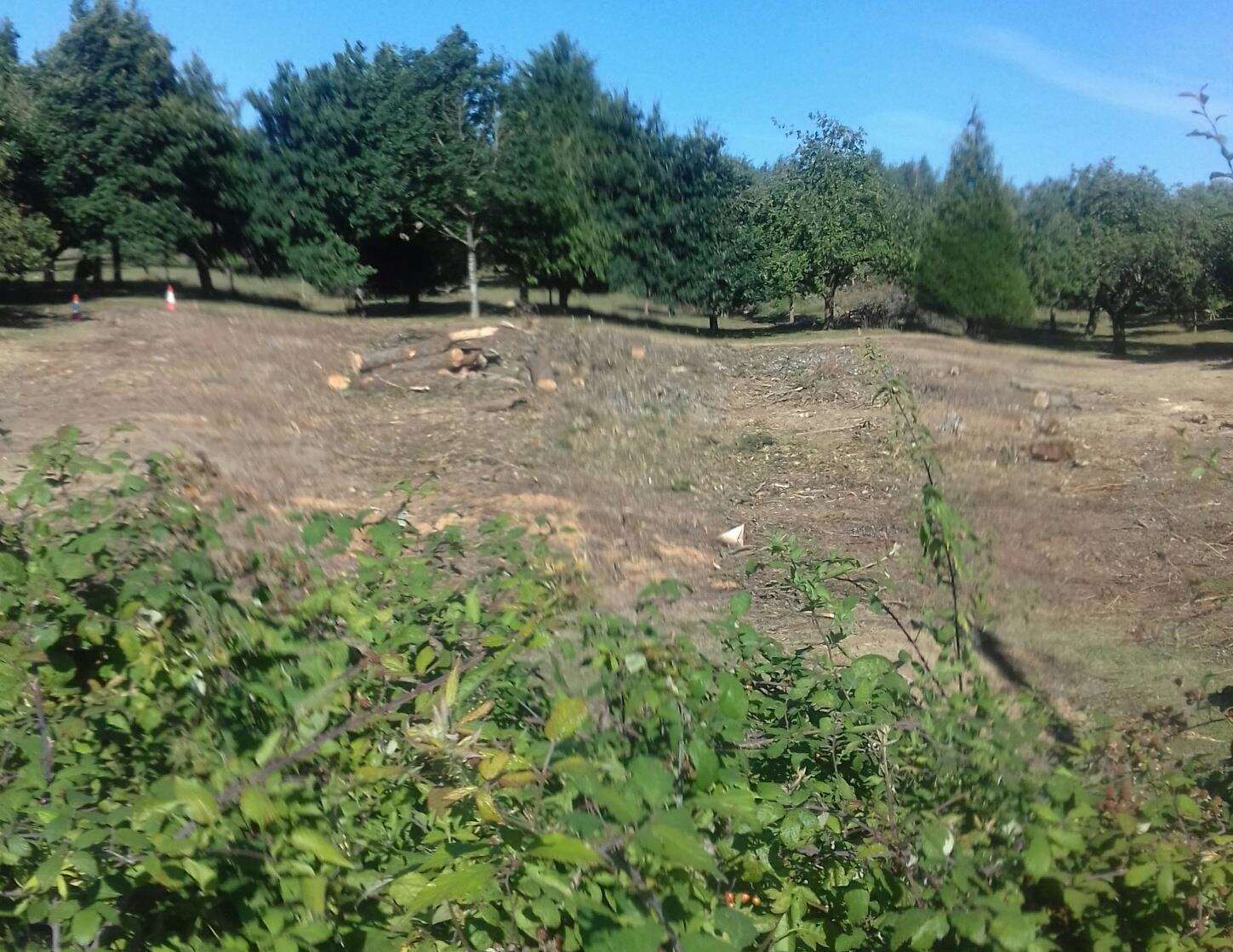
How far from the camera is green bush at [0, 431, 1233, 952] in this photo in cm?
141

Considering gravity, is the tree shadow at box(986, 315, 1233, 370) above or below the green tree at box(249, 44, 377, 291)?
below

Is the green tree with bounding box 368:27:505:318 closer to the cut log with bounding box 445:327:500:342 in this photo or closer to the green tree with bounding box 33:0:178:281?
the green tree with bounding box 33:0:178:281

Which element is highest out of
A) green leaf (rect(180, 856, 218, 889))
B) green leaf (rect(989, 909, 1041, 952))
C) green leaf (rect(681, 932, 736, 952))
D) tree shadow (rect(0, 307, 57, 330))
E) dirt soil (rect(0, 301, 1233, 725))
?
tree shadow (rect(0, 307, 57, 330))

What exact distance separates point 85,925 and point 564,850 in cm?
73

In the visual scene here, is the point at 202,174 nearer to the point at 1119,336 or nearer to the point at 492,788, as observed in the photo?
the point at 1119,336

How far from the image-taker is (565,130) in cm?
2730

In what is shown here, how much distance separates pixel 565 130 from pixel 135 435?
20400 mm

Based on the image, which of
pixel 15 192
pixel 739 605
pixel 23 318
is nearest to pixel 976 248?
pixel 23 318

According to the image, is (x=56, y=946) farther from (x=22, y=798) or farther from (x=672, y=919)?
(x=672, y=919)

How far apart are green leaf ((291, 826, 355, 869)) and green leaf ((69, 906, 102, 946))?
0.26m

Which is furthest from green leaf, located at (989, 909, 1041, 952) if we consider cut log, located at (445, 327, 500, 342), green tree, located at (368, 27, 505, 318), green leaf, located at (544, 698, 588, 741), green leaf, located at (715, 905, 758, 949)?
green tree, located at (368, 27, 505, 318)

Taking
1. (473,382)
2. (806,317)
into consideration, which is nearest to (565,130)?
(806,317)

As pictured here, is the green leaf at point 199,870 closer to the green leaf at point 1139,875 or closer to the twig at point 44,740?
the twig at point 44,740

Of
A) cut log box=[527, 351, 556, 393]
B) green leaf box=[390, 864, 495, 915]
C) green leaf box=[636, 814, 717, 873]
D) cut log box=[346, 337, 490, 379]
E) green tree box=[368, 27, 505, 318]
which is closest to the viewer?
green leaf box=[636, 814, 717, 873]
